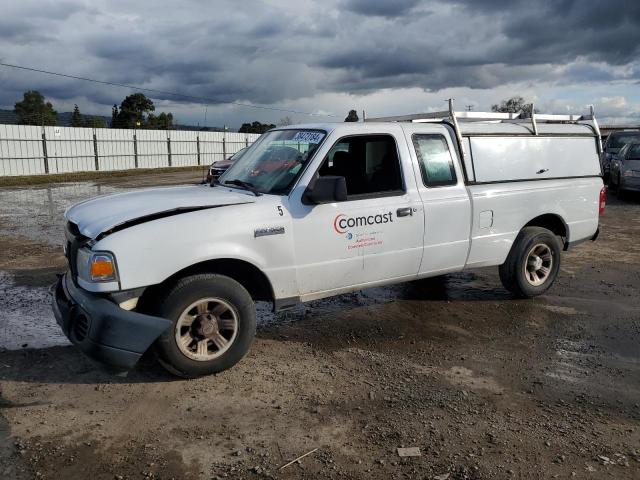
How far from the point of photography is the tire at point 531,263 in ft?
19.7

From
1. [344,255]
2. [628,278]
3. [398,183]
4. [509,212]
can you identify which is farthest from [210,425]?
[628,278]

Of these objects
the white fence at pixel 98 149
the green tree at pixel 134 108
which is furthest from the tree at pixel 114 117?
the white fence at pixel 98 149

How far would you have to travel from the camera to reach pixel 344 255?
4.71m

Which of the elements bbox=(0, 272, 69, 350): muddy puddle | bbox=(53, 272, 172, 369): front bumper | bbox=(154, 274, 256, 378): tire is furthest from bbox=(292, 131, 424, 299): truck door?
bbox=(0, 272, 69, 350): muddy puddle

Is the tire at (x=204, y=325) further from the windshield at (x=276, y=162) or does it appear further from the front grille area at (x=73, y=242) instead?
the windshield at (x=276, y=162)

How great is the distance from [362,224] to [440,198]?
37.5 inches

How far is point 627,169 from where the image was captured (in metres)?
15.0

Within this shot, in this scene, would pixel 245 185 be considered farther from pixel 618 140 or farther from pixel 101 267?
pixel 618 140

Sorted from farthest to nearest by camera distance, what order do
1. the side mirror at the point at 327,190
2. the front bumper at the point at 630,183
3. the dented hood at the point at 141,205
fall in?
the front bumper at the point at 630,183 < the side mirror at the point at 327,190 < the dented hood at the point at 141,205

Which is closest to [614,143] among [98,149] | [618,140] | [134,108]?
[618,140]

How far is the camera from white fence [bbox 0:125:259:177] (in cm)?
2742

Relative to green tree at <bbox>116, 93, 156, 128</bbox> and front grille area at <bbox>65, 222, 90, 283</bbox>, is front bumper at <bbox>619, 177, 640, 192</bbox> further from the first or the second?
green tree at <bbox>116, 93, 156, 128</bbox>

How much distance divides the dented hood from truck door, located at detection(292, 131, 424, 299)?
2.07 ft

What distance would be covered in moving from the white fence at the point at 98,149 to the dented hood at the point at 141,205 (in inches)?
1033
